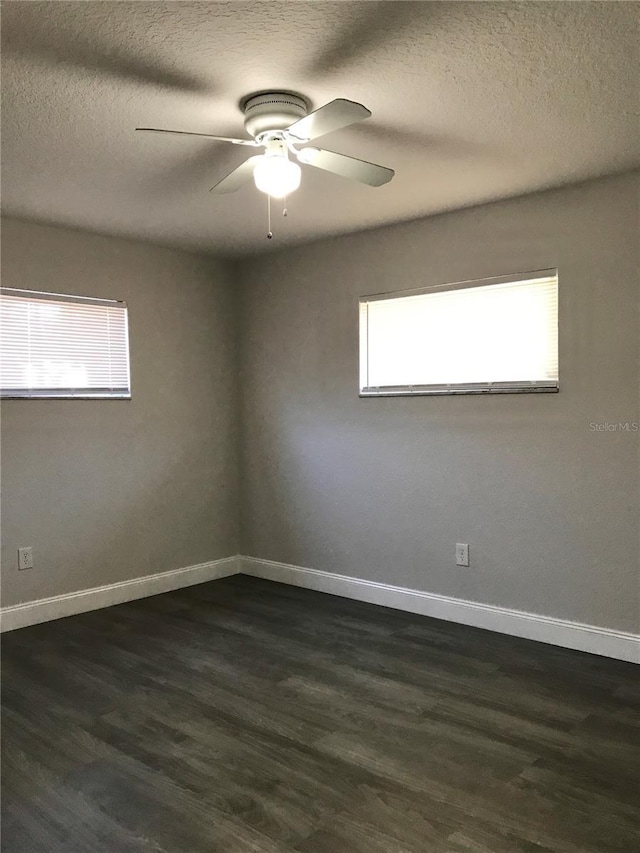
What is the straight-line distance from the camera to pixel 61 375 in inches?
164

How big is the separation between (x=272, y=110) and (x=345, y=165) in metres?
0.33

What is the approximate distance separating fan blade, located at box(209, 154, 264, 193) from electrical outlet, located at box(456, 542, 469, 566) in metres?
2.31

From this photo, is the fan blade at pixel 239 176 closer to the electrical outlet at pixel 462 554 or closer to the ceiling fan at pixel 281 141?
the ceiling fan at pixel 281 141

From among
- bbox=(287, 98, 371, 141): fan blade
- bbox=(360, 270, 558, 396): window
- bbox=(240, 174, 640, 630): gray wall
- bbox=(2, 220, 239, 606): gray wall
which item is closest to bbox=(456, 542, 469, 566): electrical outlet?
bbox=(240, 174, 640, 630): gray wall

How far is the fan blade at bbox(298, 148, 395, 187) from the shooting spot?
2484 millimetres

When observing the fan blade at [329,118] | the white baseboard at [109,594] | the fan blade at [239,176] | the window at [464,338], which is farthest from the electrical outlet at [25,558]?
the fan blade at [329,118]

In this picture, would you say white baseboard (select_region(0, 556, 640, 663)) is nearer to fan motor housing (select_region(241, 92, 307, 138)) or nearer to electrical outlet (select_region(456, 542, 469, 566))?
electrical outlet (select_region(456, 542, 469, 566))

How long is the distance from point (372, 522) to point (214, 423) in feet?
4.77

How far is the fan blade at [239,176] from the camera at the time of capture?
8.27 ft

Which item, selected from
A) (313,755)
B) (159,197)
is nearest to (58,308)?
(159,197)

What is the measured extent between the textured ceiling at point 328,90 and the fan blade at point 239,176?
20 cm

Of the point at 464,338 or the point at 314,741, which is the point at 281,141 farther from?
the point at 314,741

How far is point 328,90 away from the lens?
7.76 feet

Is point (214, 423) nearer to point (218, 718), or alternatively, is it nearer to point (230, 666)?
point (230, 666)
